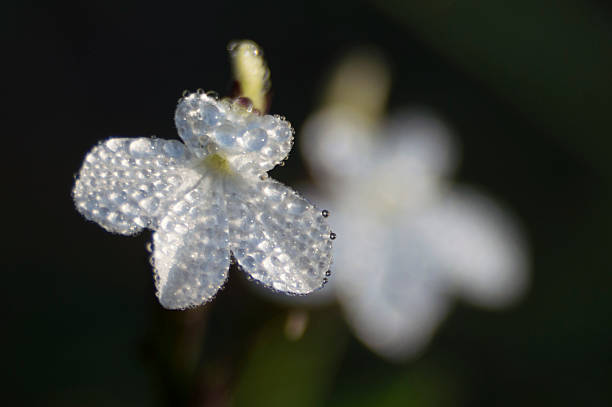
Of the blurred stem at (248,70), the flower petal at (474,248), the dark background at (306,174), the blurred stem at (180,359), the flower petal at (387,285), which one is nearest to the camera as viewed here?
the blurred stem at (248,70)

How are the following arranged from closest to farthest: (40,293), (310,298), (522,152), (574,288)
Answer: (310,298)
(40,293)
(574,288)
(522,152)

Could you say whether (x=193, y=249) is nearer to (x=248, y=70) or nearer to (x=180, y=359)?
(x=248, y=70)

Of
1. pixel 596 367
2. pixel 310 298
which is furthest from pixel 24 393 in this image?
pixel 596 367

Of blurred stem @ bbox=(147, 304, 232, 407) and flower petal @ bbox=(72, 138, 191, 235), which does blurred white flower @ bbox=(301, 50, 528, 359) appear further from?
flower petal @ bbox=(72, 138, 191, 235)

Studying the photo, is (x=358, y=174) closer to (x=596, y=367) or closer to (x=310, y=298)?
(x=310, y=298)

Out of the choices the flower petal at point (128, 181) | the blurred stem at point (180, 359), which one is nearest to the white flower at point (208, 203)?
the flower petal at point (128, 181)

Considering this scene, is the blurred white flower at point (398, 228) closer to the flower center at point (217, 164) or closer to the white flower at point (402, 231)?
the white flower at point (402, 231)

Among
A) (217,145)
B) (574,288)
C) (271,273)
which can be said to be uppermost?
(574,288)

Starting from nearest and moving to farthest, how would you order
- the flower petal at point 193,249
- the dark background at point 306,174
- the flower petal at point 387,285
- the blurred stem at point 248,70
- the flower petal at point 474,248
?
1. the flower petal at point 193,249
2. the blurred stem at point 248,70
3. the flower petal at point 387,285
4. the flower petal at point 474,248
5. the dark background at point 306,174

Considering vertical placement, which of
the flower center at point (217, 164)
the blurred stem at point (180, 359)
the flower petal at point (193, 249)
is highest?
the flower center at point (217, 164)
